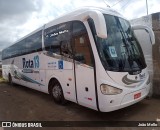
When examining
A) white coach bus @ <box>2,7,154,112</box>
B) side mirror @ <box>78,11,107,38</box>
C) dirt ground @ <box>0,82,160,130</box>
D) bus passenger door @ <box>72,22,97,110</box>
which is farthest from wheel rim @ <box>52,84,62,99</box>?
side mirror @ <box>78,11,107,38</box>

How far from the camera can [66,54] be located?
6898mm

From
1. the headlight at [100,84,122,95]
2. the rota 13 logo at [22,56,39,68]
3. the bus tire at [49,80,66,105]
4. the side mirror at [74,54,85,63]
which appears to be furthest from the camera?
the rota 13 logo at [22,56,39,68]

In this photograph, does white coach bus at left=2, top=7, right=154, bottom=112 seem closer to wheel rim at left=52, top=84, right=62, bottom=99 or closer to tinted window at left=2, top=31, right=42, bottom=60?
wheel rim at left=52, top=84, right=62, bottom=99

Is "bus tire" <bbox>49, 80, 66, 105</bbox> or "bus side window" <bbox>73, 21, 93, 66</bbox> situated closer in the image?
"bus side window" <bbox>73, 21, 93, 66</bbox>

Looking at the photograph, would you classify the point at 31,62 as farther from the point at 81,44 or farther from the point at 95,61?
the point at 95,61

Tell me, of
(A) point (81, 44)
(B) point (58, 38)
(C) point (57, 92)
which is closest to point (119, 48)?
(A) point (81, 44)

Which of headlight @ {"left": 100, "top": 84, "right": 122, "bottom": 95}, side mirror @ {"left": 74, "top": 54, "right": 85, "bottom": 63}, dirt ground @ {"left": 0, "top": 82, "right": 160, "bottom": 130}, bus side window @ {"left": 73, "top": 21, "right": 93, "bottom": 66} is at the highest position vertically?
bus side window @ {"left": 73, "top": 21, "right": 93, "bottom": 66}

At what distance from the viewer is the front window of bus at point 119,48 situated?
558cm

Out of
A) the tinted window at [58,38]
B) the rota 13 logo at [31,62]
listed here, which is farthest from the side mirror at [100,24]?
the rota 13 logo at [31,62]

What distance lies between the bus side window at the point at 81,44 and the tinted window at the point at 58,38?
435 mm

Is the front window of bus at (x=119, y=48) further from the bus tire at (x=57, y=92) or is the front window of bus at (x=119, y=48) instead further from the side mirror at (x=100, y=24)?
the bus tire at (x=57, y=92)

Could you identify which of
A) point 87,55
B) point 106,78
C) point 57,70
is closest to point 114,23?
point 87,55

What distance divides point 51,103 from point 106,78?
12.1 ft

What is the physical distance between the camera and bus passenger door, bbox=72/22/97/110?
573 centimetres
